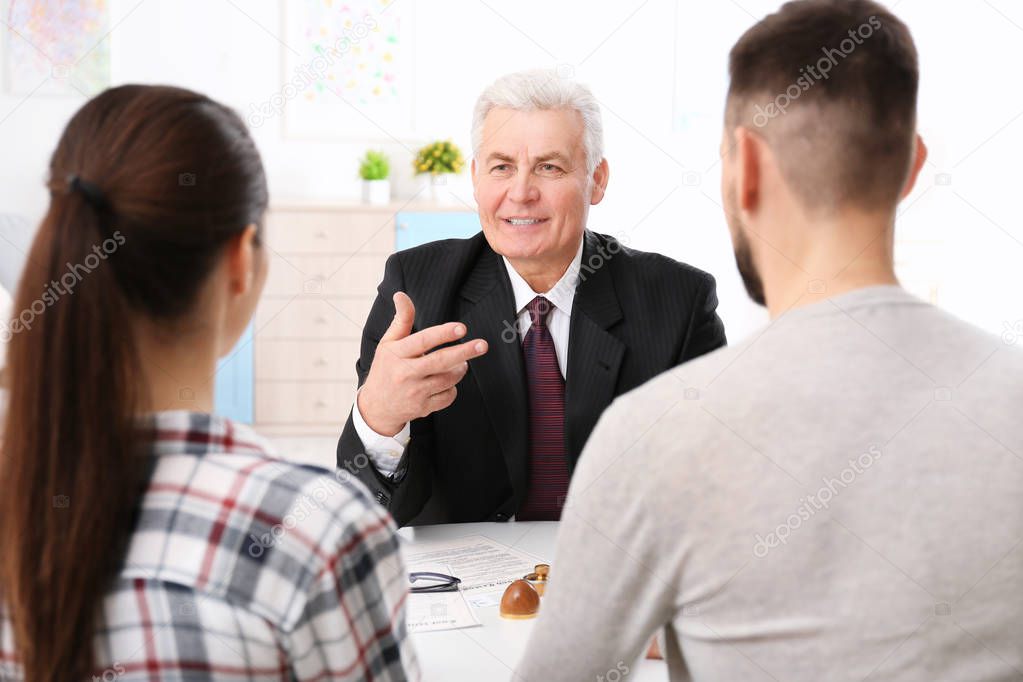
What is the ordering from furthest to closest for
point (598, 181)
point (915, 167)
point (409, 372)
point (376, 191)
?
point (376, 191) → point (598, 181) → point (409, 372) → point (915, 167)

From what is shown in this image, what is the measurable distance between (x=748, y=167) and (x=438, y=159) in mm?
4701

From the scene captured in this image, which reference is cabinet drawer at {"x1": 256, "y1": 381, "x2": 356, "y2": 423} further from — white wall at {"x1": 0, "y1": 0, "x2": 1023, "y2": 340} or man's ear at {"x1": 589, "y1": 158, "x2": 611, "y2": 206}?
man's ear at {"x1": 589, "y1": 158, "x2": 611, "y2": 206}

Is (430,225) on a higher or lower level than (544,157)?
lower

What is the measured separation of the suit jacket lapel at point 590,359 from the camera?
208 cm

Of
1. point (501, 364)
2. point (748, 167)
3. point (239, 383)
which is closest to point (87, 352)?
point (748, 167)

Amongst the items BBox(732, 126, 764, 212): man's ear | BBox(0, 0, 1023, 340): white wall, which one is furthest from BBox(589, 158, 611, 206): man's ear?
BBox(0, 0, 1023, 340): white wall

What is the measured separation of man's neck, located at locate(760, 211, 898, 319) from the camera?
3.26 ft

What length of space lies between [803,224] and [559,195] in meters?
1.19

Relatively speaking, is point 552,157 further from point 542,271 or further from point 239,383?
point 239,383

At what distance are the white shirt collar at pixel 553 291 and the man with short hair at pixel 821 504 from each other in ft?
4.04

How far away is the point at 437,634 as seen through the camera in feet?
4.57

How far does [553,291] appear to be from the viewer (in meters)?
2.22

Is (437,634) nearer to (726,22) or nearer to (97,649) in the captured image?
(97,649)

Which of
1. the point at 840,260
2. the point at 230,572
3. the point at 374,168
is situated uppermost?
the point at 840,260
